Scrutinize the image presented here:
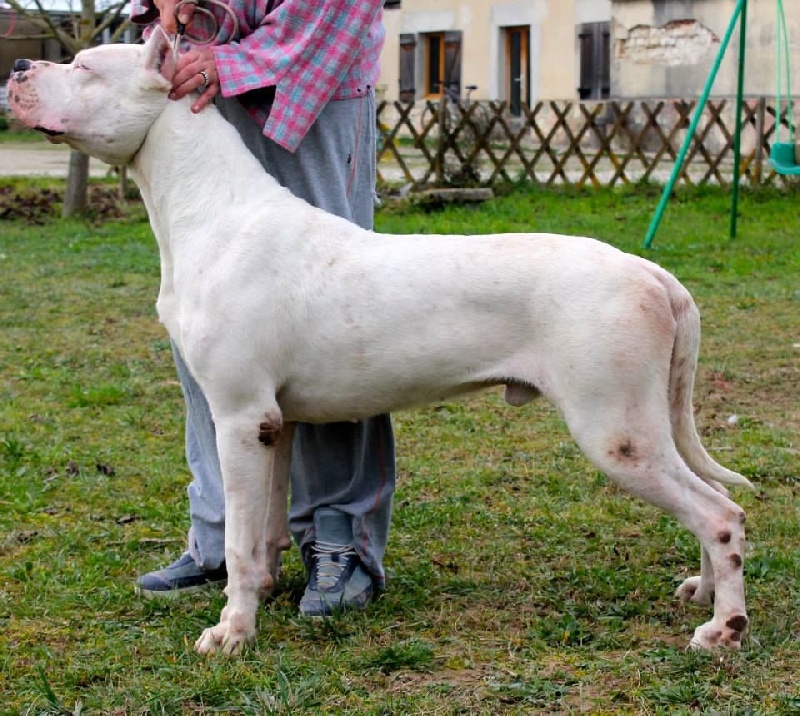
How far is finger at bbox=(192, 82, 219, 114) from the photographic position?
3.57 meters

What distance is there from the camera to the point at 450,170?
52.9ft

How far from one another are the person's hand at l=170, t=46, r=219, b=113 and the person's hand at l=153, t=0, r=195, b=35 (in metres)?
0.09

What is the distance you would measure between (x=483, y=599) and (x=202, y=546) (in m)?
0.91

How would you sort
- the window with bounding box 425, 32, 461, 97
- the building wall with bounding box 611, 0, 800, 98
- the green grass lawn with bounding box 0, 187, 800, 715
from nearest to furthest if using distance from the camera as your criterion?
the green grass lawn with bounding box 0, 187, 800, 715
the building wall with bounding box 611, 0, 800, 98
the window with bounding box 425, 32, 461, 97

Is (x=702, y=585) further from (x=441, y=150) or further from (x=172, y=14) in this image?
(x=441, y=150)

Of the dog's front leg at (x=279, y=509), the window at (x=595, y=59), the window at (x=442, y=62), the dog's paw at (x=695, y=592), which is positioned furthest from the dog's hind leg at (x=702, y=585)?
the window at (x=442, y=62)

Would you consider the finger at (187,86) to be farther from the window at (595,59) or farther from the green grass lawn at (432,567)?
the window at (595,59)

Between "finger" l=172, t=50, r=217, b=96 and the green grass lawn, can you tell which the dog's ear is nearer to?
"finger" l=172, t=50, r=217, b=96

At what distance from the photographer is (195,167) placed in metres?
3.57

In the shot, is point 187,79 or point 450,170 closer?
point 187,79

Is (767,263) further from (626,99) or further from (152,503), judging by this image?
(626,99)

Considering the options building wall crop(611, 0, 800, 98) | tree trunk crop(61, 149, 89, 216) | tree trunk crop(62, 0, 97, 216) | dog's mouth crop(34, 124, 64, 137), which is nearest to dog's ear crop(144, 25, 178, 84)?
dog's mouth crop(34, 124, 64, 137)

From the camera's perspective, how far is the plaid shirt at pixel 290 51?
142 inches

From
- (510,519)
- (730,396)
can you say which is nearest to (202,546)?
(510,519)
